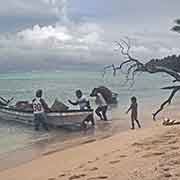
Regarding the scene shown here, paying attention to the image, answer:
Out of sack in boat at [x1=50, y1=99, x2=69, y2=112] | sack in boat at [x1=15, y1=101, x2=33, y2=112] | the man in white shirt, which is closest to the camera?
sack in boat at [x1=50, y1=99, x2=69, y2=112]

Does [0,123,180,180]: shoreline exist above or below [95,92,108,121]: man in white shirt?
below

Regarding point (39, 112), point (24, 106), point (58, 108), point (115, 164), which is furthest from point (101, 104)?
point (115, 164)

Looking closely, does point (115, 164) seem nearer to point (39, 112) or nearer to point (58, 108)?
point (39, 112)

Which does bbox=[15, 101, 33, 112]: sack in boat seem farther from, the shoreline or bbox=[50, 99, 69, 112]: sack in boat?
the shoreline

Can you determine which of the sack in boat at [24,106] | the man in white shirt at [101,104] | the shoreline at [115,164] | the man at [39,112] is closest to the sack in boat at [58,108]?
the man at [39,112]

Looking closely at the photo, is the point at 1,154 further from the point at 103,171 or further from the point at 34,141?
the point at 103,171

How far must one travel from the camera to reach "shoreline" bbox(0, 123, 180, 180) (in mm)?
6504

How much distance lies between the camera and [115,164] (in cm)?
752

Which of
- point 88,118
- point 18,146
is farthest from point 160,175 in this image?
point 88,118

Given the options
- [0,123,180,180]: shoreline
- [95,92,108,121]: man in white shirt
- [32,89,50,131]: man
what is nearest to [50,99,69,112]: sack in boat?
[32,89,50,131]: man

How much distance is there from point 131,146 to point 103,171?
8.43 ft

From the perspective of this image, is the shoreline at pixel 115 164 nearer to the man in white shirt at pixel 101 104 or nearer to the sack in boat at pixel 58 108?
the sack in boat at pixel 58 108

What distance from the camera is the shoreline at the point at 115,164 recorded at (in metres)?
6.50

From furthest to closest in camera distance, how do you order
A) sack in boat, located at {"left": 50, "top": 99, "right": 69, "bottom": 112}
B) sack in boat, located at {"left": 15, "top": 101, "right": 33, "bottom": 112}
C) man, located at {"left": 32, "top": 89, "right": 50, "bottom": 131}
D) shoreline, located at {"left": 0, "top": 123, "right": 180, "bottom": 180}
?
sack in boat, located at {"left": 15, "top": 101, "right": 33, "bottom": 112}, sack in boat, located at {"left": 50, "top": 99, "right": 69, "bottom": 112}, man, located at {"left": 32, "top": 89, "right": 50, "bottom": 131}, shoreline, located at {"left": 0, "top": 123, "right": 180, "bottom": 180}
